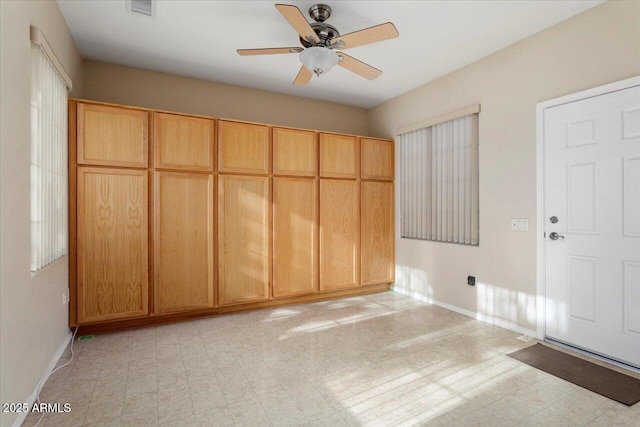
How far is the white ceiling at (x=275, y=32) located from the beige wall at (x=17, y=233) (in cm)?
75

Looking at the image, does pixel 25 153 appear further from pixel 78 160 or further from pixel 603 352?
pixel 603 352

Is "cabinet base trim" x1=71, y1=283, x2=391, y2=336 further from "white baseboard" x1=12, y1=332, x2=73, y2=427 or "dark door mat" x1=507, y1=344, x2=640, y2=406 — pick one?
"dark door mat" x1=507, y1=344, x2=640, y2=406

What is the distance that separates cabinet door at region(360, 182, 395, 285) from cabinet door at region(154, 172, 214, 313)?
6.73ft

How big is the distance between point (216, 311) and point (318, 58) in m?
2.84

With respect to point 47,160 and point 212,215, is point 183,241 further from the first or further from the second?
point 47,160

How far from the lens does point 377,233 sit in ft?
15.1

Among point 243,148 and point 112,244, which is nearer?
point 112,244

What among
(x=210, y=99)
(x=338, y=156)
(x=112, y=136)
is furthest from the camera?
(x=338, y=156)

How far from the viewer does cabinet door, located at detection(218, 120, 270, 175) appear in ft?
11.9

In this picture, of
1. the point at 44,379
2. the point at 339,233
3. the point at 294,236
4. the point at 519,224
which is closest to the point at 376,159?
the point at 339,233

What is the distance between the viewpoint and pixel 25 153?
1965 millimetres

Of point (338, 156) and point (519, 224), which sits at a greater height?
point (338, 156)

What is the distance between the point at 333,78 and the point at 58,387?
3955mm

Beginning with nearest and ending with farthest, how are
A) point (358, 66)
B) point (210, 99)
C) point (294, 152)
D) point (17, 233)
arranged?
point (17, 233)
point (358, 66)
point (294, 152)
point (210, 99)
